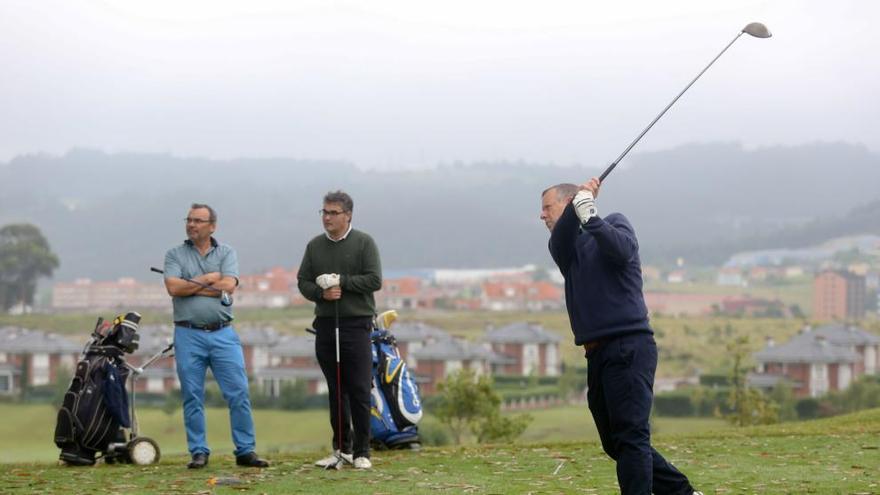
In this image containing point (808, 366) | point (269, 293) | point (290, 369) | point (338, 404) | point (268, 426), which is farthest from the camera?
point (269, 293)

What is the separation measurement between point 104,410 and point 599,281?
557 centimetres

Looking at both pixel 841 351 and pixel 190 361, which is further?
pixel 841 351

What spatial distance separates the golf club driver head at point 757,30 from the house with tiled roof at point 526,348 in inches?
4726

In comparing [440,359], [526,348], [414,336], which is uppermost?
[414,336]

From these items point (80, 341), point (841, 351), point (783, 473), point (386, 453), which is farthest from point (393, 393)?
point (80, 341)

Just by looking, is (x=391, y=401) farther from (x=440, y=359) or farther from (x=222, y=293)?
(x=440, y=359)

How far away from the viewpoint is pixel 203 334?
36.0ft

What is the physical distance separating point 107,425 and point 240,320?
150 metres

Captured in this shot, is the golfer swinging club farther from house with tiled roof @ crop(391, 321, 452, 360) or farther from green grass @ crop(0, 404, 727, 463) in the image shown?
house with tiled roof @ crop(391, 321, 452, 360)

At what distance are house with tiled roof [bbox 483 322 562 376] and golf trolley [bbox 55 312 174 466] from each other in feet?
386

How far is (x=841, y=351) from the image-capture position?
117125 mm

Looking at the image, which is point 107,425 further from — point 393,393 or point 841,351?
point 841,351

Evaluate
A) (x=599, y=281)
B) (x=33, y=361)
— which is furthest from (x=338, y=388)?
(x=33, y=361)

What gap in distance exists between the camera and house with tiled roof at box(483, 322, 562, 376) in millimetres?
131000
